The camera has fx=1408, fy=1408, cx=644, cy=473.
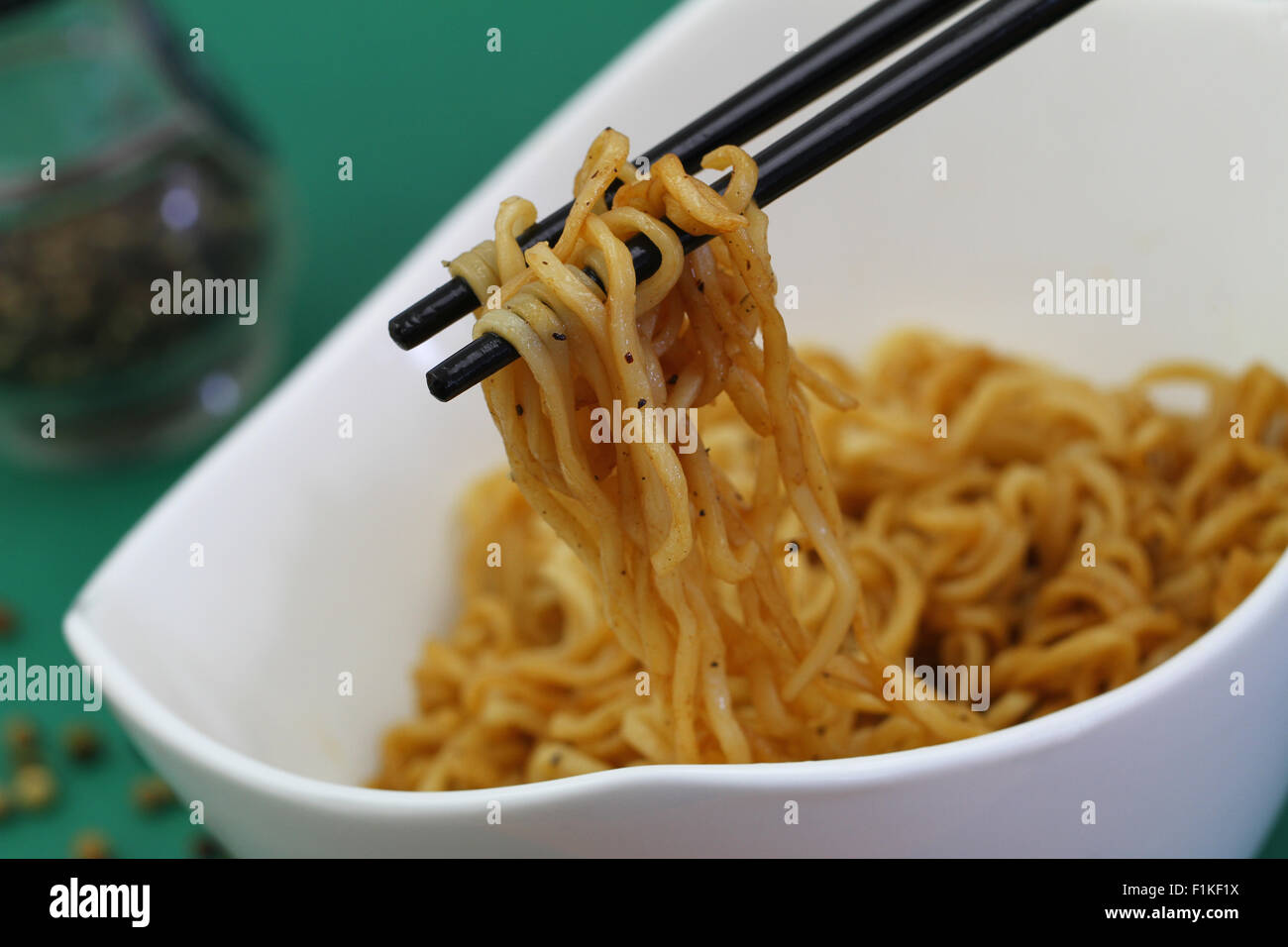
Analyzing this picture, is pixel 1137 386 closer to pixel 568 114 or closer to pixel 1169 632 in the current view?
pixel 1169 632

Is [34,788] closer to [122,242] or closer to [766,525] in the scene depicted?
[122,242]

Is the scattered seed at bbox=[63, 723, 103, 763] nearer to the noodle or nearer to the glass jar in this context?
the glass jar

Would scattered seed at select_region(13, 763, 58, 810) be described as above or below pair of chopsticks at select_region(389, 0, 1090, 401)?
below

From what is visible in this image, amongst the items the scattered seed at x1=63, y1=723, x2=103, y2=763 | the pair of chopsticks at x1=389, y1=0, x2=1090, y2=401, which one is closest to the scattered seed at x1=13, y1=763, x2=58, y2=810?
the scattered seed at x1=63, y1=723, x2=103, y2=763

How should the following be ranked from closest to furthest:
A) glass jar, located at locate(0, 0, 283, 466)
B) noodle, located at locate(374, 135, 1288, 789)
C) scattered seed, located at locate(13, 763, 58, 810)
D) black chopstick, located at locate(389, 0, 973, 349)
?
noodle, located at locate(374, 135, 1288, 789) < black chopstick, located at locate(389, 0, 973, 349) < scattered seed, located at locate(13, 763, 58, 810) < glass jar, located at locate(0, 0, 283, 466)

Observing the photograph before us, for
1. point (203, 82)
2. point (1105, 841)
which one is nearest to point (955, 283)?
point (1105, 841)

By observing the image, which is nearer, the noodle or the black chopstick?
the noodle
